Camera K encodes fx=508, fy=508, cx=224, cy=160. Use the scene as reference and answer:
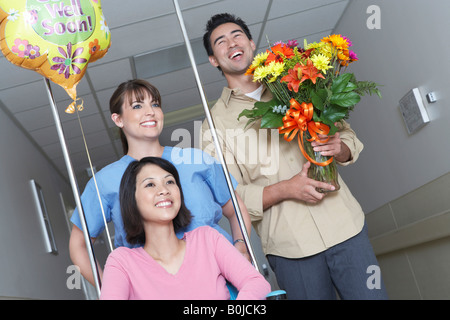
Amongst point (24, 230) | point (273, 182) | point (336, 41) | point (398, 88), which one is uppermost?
point (398, 88)

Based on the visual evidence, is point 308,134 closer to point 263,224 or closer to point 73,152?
point 263,224

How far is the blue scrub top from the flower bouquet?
356 mm

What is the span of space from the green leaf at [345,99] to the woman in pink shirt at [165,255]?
0.63 meters

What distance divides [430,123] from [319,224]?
1.49m

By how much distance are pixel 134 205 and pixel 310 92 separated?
0.74 m

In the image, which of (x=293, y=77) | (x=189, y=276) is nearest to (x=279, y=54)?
(x=293, y=77)

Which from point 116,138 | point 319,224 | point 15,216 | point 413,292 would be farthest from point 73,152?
point 319,224

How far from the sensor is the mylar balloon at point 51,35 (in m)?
1.46

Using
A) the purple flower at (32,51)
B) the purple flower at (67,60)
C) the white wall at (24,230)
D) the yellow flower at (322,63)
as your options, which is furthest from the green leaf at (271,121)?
the white wall at (24,230)

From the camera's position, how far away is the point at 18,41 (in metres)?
1.46

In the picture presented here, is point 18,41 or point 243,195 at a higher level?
point 18,41

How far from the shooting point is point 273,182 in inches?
79.0

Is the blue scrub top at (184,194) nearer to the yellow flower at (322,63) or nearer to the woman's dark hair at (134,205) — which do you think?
the woman's dark hair at (134,205)

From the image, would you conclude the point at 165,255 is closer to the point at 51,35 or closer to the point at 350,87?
the point at 51,35
